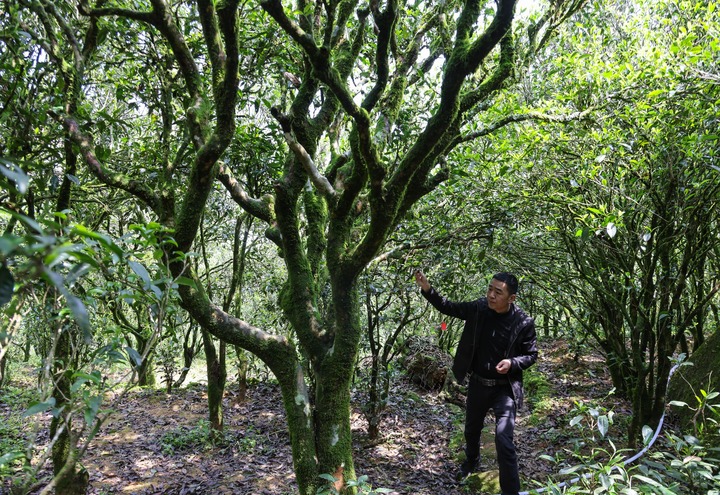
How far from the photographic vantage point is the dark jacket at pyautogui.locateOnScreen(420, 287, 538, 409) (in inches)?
169

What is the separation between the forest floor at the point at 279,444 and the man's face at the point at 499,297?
6.11 ft

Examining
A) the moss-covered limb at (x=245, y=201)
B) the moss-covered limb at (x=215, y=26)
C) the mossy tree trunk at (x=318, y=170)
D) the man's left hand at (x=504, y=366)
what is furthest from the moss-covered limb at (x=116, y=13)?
the man's left hand at (x=504, y=366)

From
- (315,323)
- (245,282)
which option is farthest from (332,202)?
(245,282)

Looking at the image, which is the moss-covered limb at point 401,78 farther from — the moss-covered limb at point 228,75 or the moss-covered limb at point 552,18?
the moss-covered limb at point 228,75

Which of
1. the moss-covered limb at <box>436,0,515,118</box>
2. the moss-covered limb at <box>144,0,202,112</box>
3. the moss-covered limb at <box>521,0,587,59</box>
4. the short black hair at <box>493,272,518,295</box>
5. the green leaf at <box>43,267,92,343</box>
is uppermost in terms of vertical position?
the moss-covered limb at <box>521,0,587,59</box>

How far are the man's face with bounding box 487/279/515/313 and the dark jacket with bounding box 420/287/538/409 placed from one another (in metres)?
0.16

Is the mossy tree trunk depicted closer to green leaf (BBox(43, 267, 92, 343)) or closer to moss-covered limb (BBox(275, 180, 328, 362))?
moss-covered limb (BBox(275, 180, 328, 362))

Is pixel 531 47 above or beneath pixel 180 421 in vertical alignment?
above

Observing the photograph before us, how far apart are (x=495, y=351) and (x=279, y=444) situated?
A: 3998 mm

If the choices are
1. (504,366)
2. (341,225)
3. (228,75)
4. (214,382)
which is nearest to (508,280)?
(504,366)

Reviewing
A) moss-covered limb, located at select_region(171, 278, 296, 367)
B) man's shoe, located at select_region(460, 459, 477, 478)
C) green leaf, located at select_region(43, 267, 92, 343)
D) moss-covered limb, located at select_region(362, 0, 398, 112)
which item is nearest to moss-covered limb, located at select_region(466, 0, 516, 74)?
moss-covered limb, located at select_region(362, 0, 398, 112)

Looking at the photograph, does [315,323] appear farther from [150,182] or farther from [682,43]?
[682,43]

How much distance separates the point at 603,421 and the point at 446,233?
8.91 feet

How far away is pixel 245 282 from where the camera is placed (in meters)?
10.6
